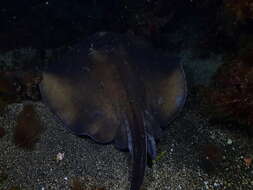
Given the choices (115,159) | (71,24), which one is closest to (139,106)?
(115,159)

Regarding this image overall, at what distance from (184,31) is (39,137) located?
5.36 meters

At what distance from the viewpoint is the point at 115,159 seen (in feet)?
16.4

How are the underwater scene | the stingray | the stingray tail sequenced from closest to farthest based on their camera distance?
1. the stingray tail
2. the underwater scene
3. the stingray

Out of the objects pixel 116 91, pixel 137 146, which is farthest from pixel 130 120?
pixel 116 91

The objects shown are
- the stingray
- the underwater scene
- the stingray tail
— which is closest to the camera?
the stingray tail

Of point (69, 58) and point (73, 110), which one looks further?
point (69, 58)

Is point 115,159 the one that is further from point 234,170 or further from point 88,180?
point 234,170

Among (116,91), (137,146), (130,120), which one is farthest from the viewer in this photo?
(116,91)

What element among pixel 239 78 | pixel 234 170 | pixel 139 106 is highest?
pixel 239 78

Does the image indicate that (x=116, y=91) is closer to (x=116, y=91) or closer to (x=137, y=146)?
(x=116, y=91)

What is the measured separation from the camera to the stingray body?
16.3ft

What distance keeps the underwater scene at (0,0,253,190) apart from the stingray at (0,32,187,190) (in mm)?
19

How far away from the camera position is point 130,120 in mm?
4824

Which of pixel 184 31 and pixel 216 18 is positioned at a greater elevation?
pixel 216 18
